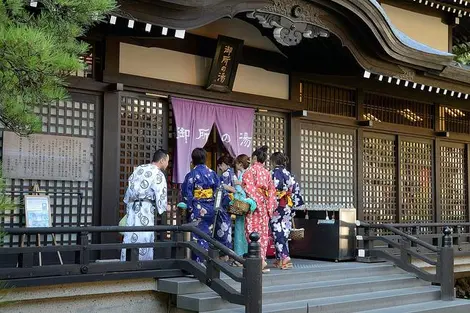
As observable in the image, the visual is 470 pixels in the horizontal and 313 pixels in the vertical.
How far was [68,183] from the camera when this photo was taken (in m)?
9.41

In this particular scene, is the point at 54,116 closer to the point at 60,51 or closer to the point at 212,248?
the point at 212,248

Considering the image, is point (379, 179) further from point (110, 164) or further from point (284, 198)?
point (110, 164)

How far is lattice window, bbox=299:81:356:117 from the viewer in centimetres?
1263

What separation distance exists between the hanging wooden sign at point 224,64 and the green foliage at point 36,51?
242 inches

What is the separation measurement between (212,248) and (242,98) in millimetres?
4225

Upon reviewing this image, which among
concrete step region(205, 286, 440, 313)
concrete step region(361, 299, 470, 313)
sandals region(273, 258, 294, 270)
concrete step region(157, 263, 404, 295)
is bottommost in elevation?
concrete step region(361, 299, 470, 313)

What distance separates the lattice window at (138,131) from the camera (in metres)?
10.1

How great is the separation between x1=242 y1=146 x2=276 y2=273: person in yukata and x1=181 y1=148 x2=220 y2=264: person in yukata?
0.47m

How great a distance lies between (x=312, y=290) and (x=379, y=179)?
6.05 metres

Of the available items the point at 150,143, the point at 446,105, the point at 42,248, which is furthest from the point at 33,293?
the point at 446,105

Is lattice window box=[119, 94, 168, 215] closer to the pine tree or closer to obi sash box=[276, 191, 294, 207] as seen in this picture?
obi sash box=[276, 191, 294, 207]

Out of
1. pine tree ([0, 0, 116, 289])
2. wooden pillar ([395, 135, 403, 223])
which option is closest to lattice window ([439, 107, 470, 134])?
wooden pillar ([395, 135, 403, 223])

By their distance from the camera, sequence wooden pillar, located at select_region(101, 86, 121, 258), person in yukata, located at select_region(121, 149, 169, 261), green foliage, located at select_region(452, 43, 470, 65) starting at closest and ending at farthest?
person in yukata, located at select_region(121, 149, 169, 261), wooden pillar, located at select_region(101, 86, 121, 258), green foliage, located at select_region(452, 43, 470, 65)

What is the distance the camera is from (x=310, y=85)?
12750mm
